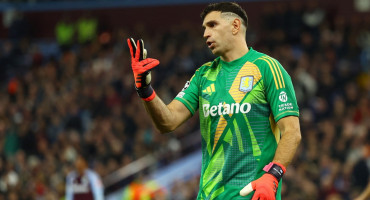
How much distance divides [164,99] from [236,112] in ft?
40.7

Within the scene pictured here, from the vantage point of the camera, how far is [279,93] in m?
4.84

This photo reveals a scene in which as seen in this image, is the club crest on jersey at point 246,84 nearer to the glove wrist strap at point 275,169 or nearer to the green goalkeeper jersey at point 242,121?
the green goalkeeper jersey at point 242,121

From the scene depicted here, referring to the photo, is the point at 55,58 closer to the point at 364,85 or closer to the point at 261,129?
the point at 364,85

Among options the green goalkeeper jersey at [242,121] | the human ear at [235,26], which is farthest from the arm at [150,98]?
the human ear at [235,26]

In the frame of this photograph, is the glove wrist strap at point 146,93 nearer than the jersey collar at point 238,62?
Yes

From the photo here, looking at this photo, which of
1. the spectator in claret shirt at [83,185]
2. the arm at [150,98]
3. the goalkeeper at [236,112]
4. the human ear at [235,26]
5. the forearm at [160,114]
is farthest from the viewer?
the spectator in claret shirt at [83,185]

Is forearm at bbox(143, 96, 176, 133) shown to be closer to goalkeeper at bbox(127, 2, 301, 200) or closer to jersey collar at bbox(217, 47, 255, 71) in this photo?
goalkeeper at bbox(127, 2, 301, 200)

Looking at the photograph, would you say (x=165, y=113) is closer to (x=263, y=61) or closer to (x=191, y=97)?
(x=191, y=97)

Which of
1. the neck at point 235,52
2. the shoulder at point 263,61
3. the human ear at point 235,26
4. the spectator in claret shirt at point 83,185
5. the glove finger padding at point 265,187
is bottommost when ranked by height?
the spectator in claret shirt at point 83,185

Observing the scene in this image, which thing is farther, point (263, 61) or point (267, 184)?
point (263, 61)

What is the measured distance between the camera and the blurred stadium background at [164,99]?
13.9 m

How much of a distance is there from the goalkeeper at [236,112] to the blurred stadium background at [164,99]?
26.5 ft

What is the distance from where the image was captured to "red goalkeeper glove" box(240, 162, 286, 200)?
15.0 feet

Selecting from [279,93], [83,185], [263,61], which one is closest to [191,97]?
[263,61]
